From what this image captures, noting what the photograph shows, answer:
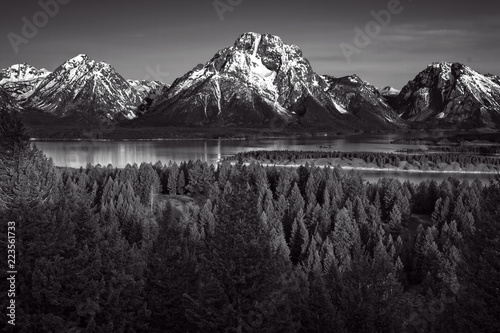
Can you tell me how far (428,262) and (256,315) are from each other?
32.6 metres

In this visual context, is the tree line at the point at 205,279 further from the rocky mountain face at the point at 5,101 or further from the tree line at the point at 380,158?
the tree line at the point at 380,158

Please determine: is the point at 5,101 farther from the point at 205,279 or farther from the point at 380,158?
the point at 380,158

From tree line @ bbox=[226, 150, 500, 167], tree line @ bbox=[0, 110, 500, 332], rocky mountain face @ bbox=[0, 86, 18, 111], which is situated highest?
rocky mountain face @ bbox=[0, 86, 18, 111]

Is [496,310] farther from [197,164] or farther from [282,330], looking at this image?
[197,164]

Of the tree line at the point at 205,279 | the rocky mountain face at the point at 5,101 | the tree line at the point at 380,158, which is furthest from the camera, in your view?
the tree line at the point at 380,158

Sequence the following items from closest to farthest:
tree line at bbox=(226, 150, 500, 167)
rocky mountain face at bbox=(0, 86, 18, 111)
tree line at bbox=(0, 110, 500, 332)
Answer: tree line at bbox=(0, 110, 500, 332), rocky mountain face at bbox=(0, 86, 18, 111), tree line at bbox=(226, 150, 500, 167)

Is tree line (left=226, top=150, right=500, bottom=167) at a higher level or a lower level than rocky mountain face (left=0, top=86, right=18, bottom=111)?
lower

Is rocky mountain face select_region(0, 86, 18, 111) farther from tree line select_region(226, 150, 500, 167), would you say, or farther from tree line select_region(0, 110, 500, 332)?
tree line select_region(226, 150, 500, 167)

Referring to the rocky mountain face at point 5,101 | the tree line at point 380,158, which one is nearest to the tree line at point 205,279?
the rocky mountain face at point 5,101

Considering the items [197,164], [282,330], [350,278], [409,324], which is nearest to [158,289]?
[282,330]

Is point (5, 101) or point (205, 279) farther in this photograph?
point (205, 279)

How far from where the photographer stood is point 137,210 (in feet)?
208

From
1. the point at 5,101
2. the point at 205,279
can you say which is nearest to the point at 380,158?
the point at 205,279

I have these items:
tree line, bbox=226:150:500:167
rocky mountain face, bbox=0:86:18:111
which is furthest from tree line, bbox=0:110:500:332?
tree line, bbox=226:150:500:167
